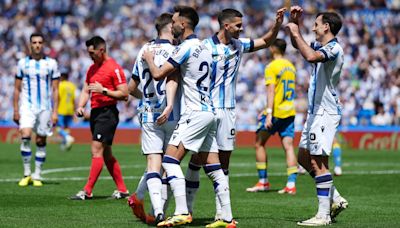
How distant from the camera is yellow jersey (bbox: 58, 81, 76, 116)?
29.3 metres

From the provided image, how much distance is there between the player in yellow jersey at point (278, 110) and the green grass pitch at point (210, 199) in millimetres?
543

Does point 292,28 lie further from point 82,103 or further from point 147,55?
point 82,103

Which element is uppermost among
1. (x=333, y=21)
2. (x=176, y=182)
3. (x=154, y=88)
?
(x=333, y=21)

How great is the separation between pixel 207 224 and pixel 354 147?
72.8 ft

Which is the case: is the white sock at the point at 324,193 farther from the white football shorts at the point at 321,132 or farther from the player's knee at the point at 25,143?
the player's knee at the point at 25,143

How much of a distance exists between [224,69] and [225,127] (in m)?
0.71

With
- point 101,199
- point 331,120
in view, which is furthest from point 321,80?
point 101,199

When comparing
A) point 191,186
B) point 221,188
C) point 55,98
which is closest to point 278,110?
point 55,98

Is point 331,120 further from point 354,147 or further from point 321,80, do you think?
point 354,147

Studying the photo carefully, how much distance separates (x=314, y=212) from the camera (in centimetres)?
1290

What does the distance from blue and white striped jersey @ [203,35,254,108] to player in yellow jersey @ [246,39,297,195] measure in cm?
486

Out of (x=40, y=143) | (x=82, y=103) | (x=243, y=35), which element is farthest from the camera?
(x=243, y=35)

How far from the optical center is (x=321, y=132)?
11.5 meters

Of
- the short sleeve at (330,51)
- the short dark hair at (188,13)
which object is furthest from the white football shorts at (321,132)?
the short dark hair at (188,13)
